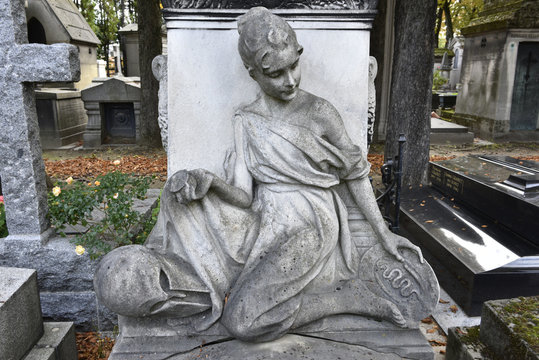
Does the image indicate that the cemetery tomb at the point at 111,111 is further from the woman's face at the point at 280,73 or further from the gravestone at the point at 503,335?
the gravestone at the point at 503,335

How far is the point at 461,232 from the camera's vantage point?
175 inches

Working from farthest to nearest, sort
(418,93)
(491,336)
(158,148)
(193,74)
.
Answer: (158,148), (418,93), (193,74), (491,336)

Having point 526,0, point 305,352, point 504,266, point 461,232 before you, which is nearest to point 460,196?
point 461,232

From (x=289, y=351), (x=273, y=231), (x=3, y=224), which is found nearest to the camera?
(x=289, y=351)

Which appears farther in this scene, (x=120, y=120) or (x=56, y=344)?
(x=120, y=120)

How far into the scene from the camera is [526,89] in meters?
11.5

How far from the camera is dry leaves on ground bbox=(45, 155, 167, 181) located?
8.30 metres

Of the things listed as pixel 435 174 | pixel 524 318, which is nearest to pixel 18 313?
pixel 524 318

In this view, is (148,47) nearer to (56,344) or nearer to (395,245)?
(56,344)

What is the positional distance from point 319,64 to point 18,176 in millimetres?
2526

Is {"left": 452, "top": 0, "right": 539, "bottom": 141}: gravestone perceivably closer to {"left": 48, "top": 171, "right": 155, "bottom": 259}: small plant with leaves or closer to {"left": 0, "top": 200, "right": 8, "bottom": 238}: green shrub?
{"left": 48, "top": 171, "right": 155, "bottom": 259}: small plant with leaves

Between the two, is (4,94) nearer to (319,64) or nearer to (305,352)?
(319,64)

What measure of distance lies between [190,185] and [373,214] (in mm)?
1101

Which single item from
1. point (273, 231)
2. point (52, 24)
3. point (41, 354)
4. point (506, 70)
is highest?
point (52, 24)
